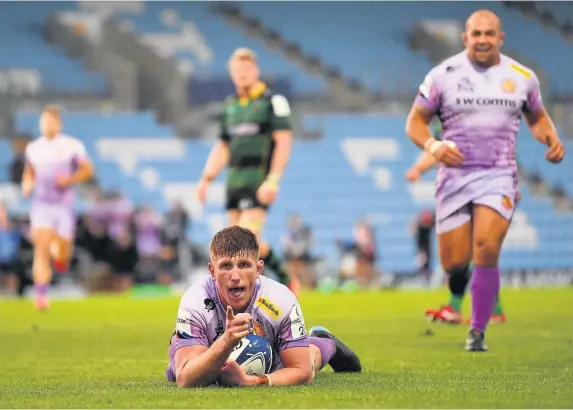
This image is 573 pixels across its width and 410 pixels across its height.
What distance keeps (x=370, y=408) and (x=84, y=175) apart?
1092 cm

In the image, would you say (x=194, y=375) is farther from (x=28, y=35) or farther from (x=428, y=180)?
(x=28, y=35)

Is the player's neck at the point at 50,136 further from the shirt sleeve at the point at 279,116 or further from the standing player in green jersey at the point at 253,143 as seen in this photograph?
the shirt sleeve at the point at 279,116

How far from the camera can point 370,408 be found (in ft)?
18.6

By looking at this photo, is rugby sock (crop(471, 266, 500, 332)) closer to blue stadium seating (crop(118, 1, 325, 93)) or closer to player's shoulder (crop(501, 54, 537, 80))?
player's shoulder (crop(501, 54, 537, 80))

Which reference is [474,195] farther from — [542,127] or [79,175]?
[79,175]

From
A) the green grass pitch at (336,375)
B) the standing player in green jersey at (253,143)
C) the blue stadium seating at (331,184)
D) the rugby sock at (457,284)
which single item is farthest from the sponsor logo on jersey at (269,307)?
the blue stadium seating at (331,184)

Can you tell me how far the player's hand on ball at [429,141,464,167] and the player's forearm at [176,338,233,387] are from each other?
3146 mm

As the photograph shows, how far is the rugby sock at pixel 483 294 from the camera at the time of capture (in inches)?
362

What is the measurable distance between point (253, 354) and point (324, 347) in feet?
3.16

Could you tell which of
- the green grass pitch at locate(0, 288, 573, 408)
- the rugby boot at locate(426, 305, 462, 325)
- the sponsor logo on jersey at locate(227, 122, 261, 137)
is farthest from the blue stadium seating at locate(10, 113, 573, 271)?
the rugby boot at locate(426, 305, 462, 325)

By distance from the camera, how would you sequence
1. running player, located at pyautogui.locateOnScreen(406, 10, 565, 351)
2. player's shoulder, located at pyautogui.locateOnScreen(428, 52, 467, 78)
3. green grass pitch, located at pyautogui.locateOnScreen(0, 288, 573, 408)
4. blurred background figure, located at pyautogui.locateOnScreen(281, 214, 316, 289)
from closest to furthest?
green grass pitch, located at pyautogui.locateOnScreen(0, 288, 573, 408) < running player, located at pyautogui.locateOnScreen(406, 10, 565, 351) < player's shoulder, located at pyautogui.locateOnScreen(428, 52, 467, 78) < blurred background figure, located at pyautogui.locateOnScreen(281, 214, 316, 289)

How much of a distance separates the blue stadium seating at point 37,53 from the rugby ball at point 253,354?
2551 centimetres

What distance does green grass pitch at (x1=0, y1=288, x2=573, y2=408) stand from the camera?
6078mm

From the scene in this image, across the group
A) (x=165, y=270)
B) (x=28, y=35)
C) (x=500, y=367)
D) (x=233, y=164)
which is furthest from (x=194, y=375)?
(x=28, y=35)
